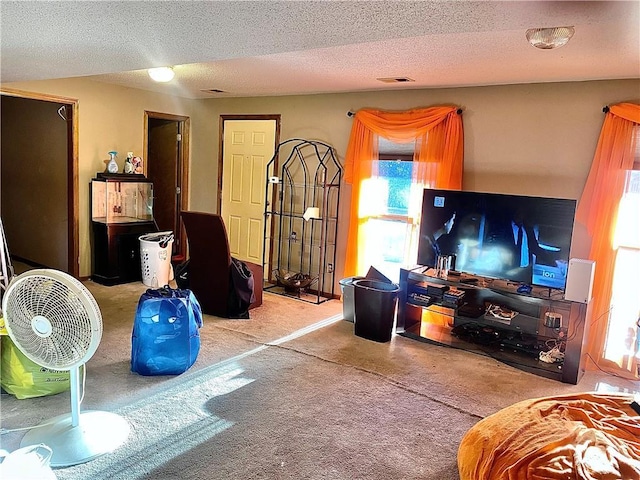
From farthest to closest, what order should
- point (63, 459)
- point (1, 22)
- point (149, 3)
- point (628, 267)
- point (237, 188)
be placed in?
point (237, 188) < point (628, 267) < point (63, 459) < point (1, 22) < point (149, 3)

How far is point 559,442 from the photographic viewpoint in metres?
1.90

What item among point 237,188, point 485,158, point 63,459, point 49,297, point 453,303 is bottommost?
point 63,459

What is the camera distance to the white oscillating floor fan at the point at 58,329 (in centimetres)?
221

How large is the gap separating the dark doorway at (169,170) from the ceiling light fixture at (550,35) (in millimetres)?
4725

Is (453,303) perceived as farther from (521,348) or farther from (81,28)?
(81,28)

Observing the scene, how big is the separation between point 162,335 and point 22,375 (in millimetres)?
797

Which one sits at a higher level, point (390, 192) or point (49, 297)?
point (390, 192)

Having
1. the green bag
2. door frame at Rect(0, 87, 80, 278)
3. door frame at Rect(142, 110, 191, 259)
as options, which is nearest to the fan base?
the green bag

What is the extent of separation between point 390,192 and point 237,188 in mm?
2134

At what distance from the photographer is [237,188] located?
6.13 metres

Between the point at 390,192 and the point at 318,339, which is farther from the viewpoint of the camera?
the point at 390,192

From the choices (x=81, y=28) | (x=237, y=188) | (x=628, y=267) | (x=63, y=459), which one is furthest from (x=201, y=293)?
(x=628, y=267)

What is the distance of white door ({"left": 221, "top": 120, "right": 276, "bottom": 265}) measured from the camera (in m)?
5.85

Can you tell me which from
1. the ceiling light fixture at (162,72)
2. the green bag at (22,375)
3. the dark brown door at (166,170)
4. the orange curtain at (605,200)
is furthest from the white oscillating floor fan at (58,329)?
the dark brown door at (166,170)
